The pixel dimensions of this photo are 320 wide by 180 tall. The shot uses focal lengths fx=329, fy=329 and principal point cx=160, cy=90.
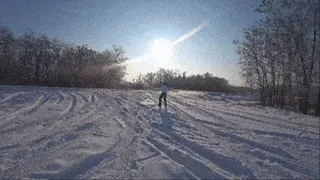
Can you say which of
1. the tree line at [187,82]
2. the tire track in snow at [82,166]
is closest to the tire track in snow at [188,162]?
the tire track in snow at [82,166]

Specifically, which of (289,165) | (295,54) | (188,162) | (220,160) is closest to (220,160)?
(220,160)

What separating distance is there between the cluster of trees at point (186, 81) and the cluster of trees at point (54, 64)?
9003mm

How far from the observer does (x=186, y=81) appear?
117 metres

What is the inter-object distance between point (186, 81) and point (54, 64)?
47.6 metres

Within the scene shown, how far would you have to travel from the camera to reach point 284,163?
7242 millimetres

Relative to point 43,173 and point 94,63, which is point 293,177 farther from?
point 94,63

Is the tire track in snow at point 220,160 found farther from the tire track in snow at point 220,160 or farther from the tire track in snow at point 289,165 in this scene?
the tire track in snow at point 289,165

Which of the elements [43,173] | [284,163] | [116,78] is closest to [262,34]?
[284,163]

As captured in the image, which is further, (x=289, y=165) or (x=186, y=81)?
(x=186, y=81)

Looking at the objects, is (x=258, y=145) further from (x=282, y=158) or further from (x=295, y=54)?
(x=295, y=54)

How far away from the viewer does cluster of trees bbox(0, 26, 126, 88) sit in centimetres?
7449

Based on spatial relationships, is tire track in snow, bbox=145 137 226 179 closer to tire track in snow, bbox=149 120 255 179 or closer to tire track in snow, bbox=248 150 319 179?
tire track in snow, bbox=149 120 255 179

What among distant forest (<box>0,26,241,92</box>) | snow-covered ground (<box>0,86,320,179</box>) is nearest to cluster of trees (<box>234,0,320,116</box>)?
snow-covered ground (<box>0,86,320,179</box>)

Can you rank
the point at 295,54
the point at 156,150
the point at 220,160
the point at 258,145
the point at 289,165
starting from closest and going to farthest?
the point at 289,165
the point at 220,160
the point at 156,150
the point at 258,145
the point at 295,54
